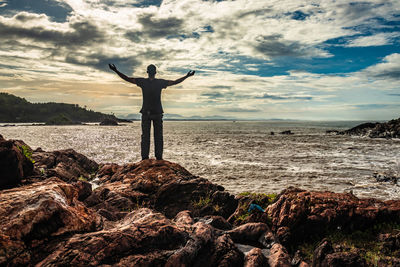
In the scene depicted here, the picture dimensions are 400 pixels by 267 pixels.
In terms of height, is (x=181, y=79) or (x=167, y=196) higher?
(x=181, y=79)

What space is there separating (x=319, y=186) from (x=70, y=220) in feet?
42.8

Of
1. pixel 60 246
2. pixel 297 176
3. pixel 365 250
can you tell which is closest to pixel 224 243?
pixel 60 246

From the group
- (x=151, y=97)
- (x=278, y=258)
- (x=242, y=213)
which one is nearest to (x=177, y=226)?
(x=278, y=258)

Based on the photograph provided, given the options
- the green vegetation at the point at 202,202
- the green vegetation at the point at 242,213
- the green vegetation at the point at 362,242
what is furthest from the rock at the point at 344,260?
the green vegetation at the point at 202,202

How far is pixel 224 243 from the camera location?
4.73 meters

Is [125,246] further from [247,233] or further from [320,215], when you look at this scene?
[320,215]

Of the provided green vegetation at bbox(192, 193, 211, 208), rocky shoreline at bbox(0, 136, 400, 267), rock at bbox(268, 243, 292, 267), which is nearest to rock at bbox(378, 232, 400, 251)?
rocky shoreline at bbox(0, 136, 400, 267)

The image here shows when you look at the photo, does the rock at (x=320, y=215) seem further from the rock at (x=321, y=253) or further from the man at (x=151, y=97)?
the man at (x=151, y=97)

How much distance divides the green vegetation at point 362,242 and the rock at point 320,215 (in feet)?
0.51

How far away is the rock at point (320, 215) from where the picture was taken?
20.6 feet

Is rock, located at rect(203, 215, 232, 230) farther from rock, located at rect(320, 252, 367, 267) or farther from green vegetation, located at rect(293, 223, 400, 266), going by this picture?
rock, located at rect(320, 252, 367, 267)

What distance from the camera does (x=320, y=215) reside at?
6488 mm

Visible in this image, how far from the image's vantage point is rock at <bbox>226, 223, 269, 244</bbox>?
5.68m

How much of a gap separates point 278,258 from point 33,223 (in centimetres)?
404
